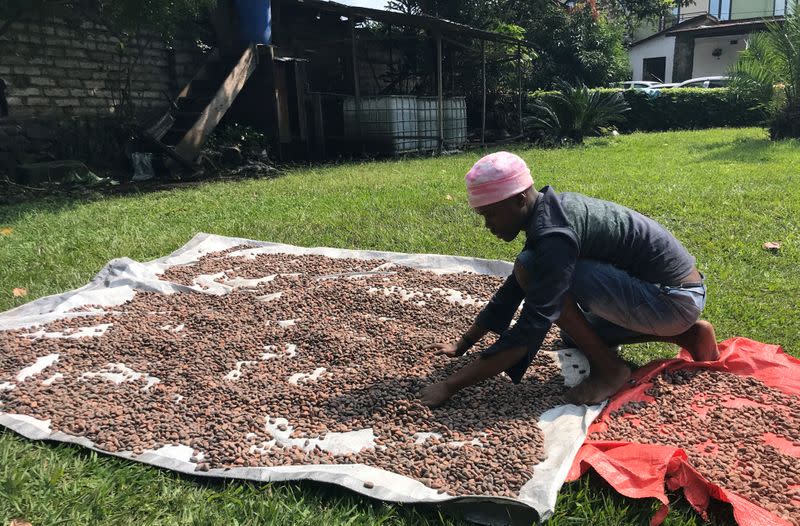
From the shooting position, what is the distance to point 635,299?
7.70 feet

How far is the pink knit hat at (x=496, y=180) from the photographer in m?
2.11

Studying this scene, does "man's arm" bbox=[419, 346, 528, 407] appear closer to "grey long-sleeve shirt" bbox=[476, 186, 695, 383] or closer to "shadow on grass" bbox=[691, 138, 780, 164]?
"grey long-sleeve shirt" bbox=[476, 186, 695, 383]

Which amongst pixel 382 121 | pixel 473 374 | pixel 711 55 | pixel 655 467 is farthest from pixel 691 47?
pixel 655 467

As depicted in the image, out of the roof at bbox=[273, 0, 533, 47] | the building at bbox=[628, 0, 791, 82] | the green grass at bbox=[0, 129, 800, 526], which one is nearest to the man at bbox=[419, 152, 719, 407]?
the green grass at bbox=[0, 129, 800, 526]

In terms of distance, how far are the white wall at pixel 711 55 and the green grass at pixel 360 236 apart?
20891 millimetres

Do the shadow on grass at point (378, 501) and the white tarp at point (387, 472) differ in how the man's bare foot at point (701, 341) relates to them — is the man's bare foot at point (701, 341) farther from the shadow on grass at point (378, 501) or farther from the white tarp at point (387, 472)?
the shadow on grass at point (378, 501)

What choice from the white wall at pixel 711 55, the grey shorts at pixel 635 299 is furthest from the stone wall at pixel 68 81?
the white wall at pixel 711 55

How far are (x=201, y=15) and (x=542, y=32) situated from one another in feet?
44.1

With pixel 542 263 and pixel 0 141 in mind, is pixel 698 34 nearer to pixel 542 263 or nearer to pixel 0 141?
pixel 0 141

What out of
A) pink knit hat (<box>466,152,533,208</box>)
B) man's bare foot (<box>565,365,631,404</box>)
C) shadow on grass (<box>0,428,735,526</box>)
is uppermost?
pink knit hat (<box>466,152,533,208</box>)

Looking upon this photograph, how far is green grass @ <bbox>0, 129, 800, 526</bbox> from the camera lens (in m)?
1.86

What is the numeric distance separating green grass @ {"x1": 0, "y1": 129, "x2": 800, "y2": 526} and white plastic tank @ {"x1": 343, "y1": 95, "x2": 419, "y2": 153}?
3.66 feet

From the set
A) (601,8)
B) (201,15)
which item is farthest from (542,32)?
(201,15)

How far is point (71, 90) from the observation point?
27.4 feet
